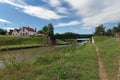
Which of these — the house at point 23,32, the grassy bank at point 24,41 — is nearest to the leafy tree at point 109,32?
the house at point 23,32

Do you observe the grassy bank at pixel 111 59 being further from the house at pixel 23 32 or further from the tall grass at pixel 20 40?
the house at pixel 23 32

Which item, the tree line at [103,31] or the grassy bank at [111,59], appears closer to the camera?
the grassy bank at [111,59]

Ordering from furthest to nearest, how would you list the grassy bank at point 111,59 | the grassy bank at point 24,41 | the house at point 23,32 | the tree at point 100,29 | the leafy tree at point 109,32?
1. the house at point 23,32
2. the leafy tree at point 109,32
3. the tree at point 100,29
4. the grassy bank at point 24,41
5. the grassy bank at point 111,59

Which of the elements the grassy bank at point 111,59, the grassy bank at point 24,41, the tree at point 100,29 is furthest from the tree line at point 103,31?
the grassy bank at point 111,59

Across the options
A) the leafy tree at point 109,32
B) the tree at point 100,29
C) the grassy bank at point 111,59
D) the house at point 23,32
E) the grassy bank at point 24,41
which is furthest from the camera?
the house at point 23,32

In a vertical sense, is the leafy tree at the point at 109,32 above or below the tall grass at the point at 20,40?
above

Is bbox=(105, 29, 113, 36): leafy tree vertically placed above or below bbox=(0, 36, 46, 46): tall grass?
above

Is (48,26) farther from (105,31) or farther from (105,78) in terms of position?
(105,78)

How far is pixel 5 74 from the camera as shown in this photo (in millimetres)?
11562

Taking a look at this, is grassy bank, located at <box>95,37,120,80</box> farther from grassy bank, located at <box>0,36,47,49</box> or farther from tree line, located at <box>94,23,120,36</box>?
tree line, located at <box>94,23,120,36</box>

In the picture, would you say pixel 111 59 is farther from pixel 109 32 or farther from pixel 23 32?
pixel 109 32

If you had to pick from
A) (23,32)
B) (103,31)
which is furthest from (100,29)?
(23,32)

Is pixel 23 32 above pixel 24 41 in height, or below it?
above

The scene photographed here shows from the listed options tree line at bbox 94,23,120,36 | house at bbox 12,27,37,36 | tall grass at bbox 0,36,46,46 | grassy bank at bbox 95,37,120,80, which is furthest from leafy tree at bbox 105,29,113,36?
grassy bank at bbox 95,37,120,80
